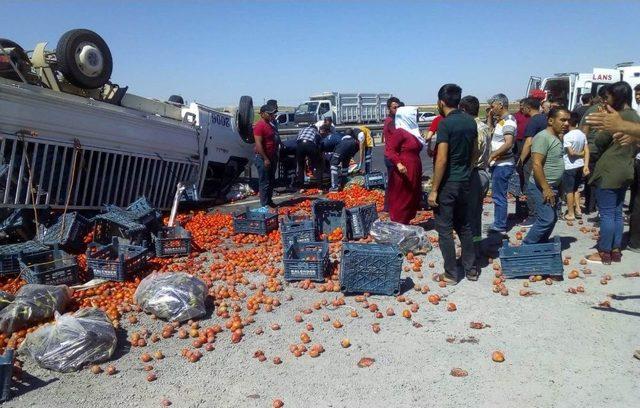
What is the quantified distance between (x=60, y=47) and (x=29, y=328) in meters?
5.10

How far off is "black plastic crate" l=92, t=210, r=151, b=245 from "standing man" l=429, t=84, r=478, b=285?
13.0 ft

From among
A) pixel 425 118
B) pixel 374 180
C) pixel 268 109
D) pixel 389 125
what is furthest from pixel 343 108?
pixel 389 125

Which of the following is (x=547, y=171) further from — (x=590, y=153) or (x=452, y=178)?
(x=590, y=153)

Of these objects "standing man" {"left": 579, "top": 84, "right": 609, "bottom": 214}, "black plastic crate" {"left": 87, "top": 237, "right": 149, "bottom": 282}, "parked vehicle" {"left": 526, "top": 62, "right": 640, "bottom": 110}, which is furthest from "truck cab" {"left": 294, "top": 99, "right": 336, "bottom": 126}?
"black plastic crate" {"left": 87, "top": 237, "right": 149, "bottom": 282}

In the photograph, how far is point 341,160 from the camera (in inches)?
473

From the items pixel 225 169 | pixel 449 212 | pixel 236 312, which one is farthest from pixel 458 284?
pixel 225 169

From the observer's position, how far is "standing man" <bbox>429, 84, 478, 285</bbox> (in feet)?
16.8

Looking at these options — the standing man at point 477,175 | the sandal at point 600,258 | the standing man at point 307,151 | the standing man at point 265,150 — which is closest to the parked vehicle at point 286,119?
the standing man at point 307,151

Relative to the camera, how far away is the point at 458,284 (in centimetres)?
552

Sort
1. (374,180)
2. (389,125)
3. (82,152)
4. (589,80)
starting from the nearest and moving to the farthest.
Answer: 1. (82,152)
2. (389,125)
3. (374,180)
4. (589,80)

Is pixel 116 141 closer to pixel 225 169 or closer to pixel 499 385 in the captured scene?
pixel 225 169

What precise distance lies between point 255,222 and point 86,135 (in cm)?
292

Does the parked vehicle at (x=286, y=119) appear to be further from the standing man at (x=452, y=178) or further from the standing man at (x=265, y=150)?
the standing man at (x=452, y=178)

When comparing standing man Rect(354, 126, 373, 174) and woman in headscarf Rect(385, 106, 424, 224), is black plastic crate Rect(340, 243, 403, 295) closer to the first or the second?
woman in headscarf Rect(385, 106, 424, 224)
